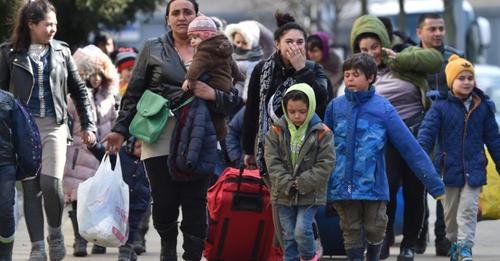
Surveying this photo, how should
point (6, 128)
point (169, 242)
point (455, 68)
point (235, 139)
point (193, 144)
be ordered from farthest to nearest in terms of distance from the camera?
1. point (235, 139)
2. point (455, 68)
3. point (169, 242)
4. point (193, 144)
5. point (6, 128)

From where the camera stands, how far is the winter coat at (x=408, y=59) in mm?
11414

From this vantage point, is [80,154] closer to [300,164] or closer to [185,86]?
[185,86]

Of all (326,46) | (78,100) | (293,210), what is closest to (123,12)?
(326,46)

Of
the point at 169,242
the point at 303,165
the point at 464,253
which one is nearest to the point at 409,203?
the point at 464,253

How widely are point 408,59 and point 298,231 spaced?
8.14ft

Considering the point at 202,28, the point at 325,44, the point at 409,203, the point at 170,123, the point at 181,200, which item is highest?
the point at 202,28

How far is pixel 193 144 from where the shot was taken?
935cm

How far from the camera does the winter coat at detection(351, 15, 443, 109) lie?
11.4 meters

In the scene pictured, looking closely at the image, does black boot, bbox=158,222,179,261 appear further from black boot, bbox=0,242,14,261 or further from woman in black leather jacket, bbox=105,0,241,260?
black boot, bbox=0,242,14,261

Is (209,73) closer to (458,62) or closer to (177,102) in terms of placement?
(177,102)

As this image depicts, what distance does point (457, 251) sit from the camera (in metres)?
11.0

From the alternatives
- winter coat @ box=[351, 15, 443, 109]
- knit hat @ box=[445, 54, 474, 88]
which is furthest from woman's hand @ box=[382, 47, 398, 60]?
knit hat @ box=[445, 54, 474, 88]

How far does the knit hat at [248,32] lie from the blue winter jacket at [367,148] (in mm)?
3531

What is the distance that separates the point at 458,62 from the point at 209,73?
2393mm
